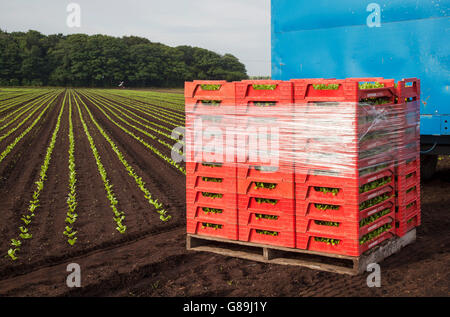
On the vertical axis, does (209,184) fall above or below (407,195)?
above

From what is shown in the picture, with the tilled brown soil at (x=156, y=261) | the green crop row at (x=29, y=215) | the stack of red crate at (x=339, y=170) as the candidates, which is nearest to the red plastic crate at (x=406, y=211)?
the tilled brown soil at (x=156, y=261)

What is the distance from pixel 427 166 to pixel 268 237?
5.50m

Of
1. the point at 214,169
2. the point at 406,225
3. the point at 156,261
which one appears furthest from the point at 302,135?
the point at 156,261

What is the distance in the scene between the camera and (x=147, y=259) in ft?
19.4

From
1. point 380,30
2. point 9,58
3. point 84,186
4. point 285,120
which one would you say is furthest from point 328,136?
point 9,58

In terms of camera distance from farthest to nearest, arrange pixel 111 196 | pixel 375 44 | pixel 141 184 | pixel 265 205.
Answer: pixel 141 184
pixel 111 196
pixel 375 44
pixel 265 205

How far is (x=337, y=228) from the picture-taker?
17.0 feet

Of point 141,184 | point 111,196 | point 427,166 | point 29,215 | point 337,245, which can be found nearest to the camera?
point 337,245

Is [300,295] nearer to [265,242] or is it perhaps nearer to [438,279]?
[265,242]

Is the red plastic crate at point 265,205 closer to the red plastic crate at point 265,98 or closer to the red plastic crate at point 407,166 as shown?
the red plastic crate at point 265,98

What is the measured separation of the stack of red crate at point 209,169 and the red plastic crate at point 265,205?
0.34ft

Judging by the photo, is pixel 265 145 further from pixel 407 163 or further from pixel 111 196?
pixel 111 196

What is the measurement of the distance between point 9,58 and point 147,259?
103786mm

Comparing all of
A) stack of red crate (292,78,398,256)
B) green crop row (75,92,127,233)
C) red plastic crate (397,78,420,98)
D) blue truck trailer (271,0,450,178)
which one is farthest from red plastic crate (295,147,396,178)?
blue truck trailer (271,0,450,178)
